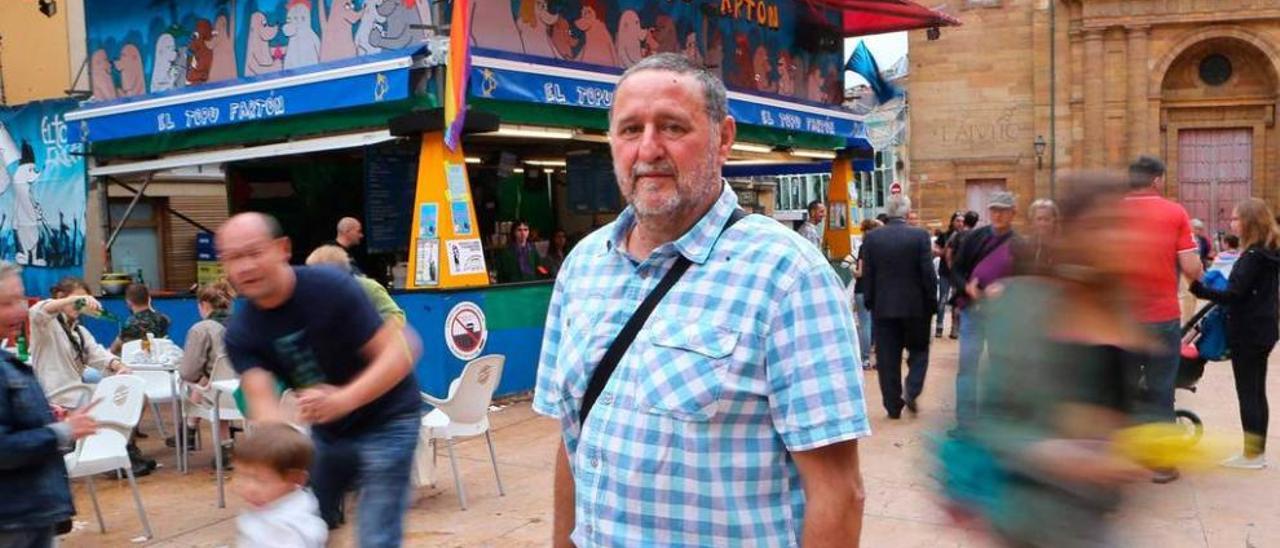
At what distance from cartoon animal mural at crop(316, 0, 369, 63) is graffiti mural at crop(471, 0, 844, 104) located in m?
1.33

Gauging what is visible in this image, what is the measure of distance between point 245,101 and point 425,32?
2379mm

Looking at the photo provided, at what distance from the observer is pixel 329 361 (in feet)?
12.2

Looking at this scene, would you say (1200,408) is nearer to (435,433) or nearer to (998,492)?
(435,433)

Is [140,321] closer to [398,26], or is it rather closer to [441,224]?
[441,224]

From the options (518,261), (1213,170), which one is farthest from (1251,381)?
(1213,170)

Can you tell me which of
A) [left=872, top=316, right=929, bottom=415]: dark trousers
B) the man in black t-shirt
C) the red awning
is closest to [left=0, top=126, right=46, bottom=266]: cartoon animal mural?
the red awning

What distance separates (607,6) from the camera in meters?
11.9

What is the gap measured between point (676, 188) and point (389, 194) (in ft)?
33.6

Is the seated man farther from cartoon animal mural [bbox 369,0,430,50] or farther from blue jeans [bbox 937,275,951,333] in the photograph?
blue jeans [bbox 937,275,951,333]

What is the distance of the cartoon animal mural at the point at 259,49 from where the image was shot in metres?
11.2

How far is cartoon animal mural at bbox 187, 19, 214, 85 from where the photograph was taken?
11.8 meters

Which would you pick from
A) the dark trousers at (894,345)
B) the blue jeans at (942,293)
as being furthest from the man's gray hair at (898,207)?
the blue jeans at (942,293)

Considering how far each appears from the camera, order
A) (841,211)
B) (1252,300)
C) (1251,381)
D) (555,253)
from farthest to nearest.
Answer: (841,211) < (555,253) < (1251,381) < (1252,300)

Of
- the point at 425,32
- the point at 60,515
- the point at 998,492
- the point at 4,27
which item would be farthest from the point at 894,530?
the point at 4,27
